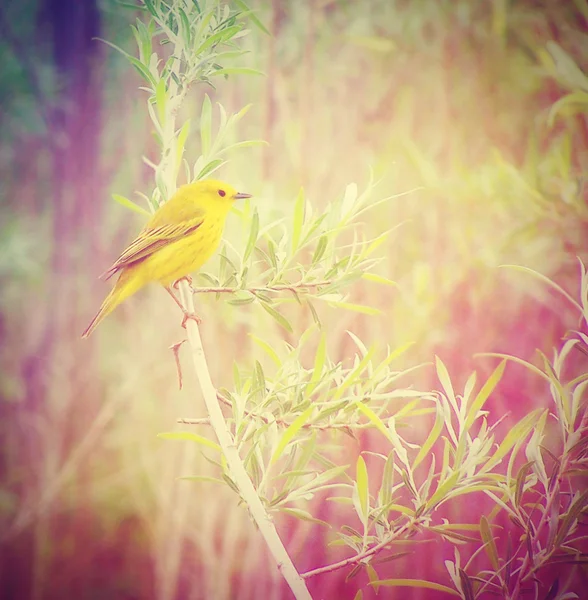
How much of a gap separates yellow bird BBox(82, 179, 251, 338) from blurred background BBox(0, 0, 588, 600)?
0.30 feet

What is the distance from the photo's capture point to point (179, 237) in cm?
69

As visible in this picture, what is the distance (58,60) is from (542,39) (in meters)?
0.69

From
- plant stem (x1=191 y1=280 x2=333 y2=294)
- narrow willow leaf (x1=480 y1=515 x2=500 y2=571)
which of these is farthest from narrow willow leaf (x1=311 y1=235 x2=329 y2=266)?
narrow willow leaf (x1=480 y1=515 x2=500 y2=571)

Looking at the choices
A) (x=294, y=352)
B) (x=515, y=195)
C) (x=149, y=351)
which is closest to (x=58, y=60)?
(x=149, y=351)

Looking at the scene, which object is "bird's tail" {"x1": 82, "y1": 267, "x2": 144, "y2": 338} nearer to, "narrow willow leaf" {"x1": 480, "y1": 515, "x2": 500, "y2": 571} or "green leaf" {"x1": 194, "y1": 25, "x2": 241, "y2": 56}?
"green leaf" {"x1": 194, "y1": 25, "x2": 241, "y2": 56}

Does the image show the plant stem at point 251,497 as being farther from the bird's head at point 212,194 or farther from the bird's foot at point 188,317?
the bird's head at point 212,194

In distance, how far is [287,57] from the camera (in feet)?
2.69

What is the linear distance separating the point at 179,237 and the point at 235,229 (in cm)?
13

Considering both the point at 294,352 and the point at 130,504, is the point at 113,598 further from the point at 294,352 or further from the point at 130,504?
the point at 294,352

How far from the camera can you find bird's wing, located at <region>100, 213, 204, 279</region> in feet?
2.24

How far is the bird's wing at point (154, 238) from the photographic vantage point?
68 cm

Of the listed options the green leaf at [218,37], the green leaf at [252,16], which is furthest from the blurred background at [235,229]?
the green leaf at [218,37]

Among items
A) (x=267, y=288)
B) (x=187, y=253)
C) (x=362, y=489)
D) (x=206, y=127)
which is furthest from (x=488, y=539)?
(x=206, y=127)

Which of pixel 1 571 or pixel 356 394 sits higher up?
pixel 356 394
